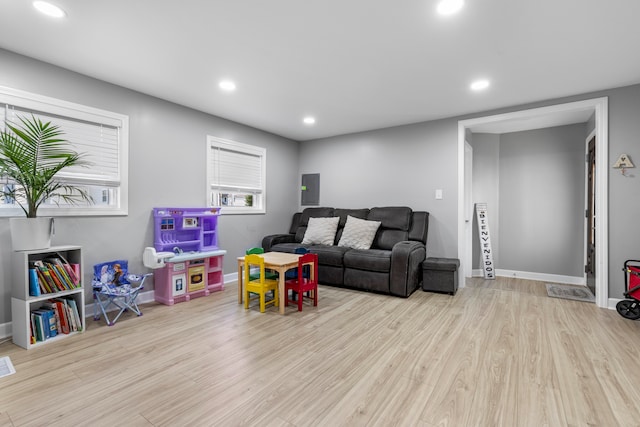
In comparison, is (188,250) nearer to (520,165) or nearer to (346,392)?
(346,392)

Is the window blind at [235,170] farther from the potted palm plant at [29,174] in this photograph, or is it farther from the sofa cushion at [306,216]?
the potted palm plant at [29,174]

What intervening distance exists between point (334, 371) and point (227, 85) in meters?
2.99

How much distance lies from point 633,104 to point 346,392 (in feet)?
13.7

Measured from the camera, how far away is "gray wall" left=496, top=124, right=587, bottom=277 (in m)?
4.46

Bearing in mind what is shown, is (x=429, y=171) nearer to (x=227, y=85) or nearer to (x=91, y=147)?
(x=227, y=85)

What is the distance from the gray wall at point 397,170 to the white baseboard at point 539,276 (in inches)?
55.6

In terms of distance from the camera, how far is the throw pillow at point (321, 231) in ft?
15.4

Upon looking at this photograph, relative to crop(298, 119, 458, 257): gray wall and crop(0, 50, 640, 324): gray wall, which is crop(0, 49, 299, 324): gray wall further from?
crop(298, 119, 458, 257): gray wall

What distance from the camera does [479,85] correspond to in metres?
3.23

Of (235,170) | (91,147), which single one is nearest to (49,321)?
→ (91,147)

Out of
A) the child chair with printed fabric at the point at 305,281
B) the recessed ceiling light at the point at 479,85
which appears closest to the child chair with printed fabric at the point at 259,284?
the child chair with printed fabric at the point at 305,281

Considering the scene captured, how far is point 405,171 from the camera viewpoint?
4746 mm

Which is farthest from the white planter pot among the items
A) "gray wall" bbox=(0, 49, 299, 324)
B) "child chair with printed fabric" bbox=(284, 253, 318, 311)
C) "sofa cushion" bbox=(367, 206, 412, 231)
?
"sofa cushion" bbox=(367, 206, 412, 231)

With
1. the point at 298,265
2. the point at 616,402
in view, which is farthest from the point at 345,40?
the point at 616,402
